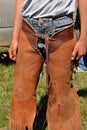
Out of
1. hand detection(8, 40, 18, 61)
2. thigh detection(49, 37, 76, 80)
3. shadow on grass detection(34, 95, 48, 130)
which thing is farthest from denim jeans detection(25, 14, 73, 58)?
shadow on grass detection(34, 95, 48, 130)

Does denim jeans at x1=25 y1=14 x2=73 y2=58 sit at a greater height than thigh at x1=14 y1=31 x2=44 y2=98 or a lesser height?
greater

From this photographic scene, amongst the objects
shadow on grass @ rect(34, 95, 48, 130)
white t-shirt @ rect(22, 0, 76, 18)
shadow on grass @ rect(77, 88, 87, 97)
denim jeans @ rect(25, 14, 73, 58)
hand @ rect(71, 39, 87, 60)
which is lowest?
shadow on grass @ rect(77, 88, 87, 97)

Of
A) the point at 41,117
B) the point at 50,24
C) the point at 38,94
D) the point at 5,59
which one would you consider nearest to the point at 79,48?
the point at 50,24

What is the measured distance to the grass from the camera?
438 cm

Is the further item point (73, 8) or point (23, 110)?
point (23, 110)

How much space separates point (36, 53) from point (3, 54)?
309 centimetres

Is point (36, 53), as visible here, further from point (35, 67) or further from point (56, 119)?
point (56, 119)

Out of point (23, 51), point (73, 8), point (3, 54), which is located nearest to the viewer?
point (73, 8)

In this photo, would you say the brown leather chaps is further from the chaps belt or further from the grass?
the grass

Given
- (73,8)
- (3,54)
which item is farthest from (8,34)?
(73,8)

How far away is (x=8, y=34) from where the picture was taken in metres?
5.88

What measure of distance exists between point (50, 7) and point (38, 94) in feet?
6.55

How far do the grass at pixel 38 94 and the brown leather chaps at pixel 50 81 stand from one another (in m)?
0.64

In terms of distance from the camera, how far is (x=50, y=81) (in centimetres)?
343
